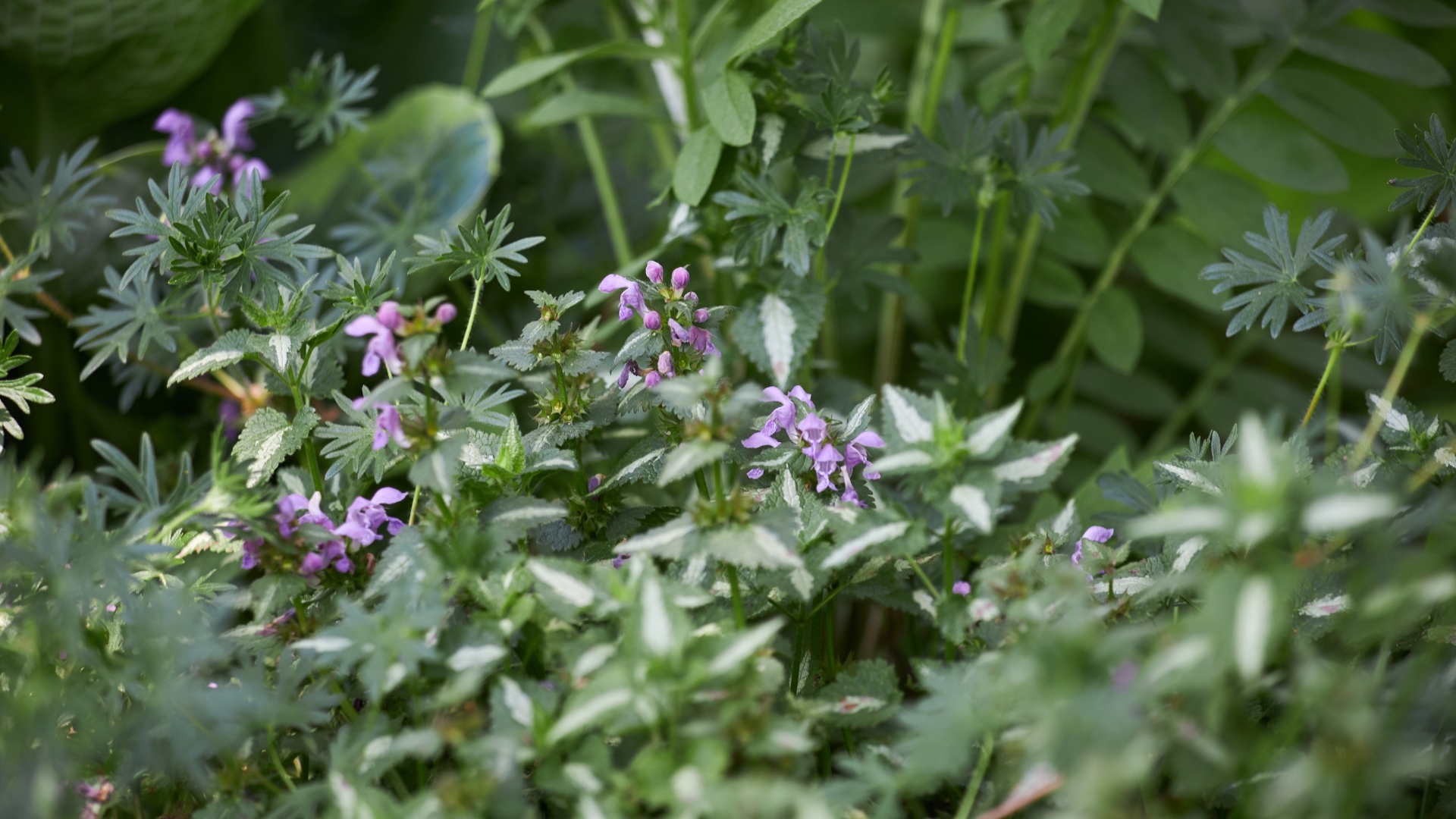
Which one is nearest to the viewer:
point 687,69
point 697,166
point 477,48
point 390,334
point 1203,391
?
point 390,334

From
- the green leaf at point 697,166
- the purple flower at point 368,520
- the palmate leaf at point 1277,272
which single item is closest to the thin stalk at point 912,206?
the green leaf at point 697,166

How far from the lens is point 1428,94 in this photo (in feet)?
4.51

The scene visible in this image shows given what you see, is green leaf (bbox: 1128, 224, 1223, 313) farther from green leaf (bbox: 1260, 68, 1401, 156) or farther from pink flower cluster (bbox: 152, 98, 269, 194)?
pink flower cluster (bbox: 152, 98, 269, 194)

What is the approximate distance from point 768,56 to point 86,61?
0.87m

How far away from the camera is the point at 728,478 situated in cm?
83

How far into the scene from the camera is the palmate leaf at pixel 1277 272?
744 mm

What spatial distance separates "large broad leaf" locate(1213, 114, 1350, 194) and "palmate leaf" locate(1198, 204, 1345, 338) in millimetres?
355

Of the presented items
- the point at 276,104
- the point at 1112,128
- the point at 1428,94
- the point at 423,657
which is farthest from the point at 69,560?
the point at 1428,94

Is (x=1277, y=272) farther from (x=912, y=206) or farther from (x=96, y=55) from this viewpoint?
(x=96, y=55)

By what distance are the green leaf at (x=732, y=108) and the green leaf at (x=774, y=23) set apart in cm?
2

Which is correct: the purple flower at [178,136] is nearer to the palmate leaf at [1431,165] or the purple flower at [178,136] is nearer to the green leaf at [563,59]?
the green leaf at [563,59]

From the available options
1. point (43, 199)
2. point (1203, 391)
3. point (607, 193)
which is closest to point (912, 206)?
point (607, 193)

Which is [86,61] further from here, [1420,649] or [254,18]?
[1420,649]

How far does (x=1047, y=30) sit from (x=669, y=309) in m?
0.54
